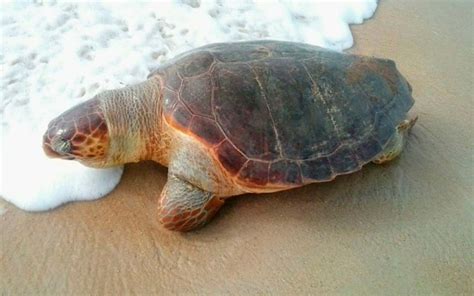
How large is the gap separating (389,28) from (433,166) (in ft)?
4.56

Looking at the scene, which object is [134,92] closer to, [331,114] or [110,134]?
[110,134]

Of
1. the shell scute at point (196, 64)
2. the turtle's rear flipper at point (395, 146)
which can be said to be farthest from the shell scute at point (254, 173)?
the turtle's rear flipper at point (395, 146)

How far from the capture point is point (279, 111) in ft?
6.35

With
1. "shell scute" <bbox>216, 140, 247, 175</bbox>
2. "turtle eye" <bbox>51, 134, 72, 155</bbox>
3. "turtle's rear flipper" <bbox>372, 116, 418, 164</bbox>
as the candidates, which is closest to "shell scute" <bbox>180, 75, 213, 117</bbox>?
"shell scute" <bbox>216, 140, 247, 175</bbox>

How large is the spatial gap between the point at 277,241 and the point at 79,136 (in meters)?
0.99

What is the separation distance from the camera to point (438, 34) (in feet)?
10.4

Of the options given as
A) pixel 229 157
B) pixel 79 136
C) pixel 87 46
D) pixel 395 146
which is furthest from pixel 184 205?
pixel 87 46

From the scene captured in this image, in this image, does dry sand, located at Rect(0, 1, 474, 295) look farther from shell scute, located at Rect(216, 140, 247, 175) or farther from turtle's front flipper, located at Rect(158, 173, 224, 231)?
shell scute, located at Rect(216, 140, 247, 175)

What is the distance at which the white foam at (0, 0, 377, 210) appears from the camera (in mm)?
2111

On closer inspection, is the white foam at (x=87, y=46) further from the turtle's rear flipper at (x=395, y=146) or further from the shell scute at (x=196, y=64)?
the turtle's rear flipper at (x=395, y=146)

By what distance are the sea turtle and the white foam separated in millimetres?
221

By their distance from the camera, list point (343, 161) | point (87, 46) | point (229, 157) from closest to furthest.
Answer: point (229, 157)
point (343, 161)
point (87, 46)

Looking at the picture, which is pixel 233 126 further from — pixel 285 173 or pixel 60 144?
pixel 60 144

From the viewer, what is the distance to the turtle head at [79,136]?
1.92 m
